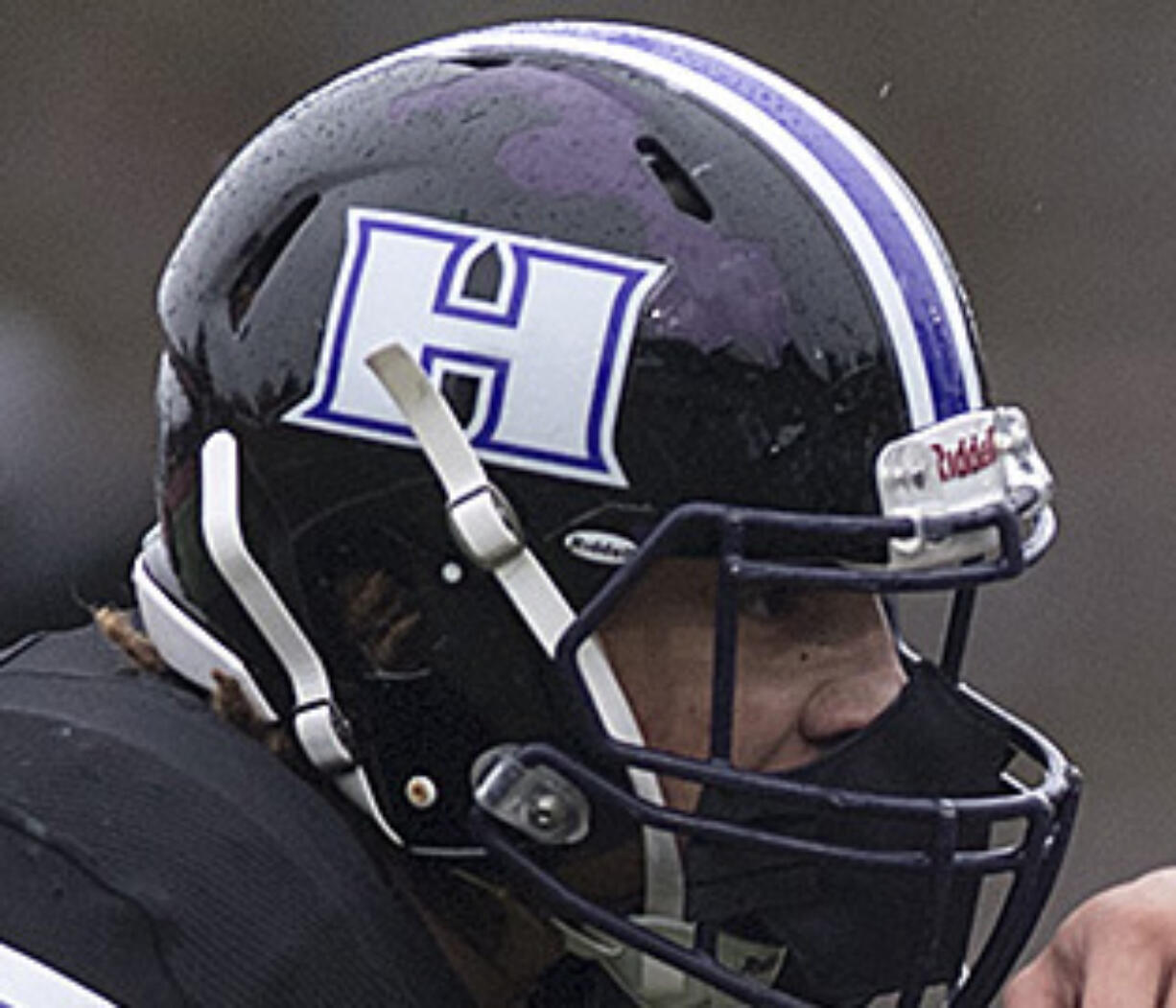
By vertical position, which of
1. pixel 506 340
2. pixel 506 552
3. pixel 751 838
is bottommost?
pixel 751 838

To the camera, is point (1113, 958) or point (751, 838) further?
point (1113, 958)

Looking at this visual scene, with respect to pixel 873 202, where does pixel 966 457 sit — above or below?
below

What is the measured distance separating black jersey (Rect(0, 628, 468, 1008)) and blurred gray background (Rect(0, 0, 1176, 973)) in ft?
6.98

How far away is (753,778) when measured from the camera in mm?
1553

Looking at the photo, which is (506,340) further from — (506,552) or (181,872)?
(181,872)

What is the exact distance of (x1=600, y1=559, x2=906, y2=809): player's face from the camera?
5.25 ft

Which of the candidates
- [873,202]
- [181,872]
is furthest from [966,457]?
[181,872]

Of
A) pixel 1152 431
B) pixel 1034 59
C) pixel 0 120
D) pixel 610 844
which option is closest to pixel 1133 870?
pixel 1152 431

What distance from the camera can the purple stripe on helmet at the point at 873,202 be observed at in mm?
1622

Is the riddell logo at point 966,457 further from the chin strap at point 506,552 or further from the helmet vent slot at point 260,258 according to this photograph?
the helmet vent slot at point 260,258

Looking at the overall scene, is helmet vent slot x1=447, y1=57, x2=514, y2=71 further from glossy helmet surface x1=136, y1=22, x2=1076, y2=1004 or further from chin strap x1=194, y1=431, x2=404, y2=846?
chin strap x1=194, y1=431, x2=404, y2=846

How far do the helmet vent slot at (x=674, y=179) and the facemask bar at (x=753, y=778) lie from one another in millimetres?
182

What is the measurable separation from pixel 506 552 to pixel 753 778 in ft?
0.63

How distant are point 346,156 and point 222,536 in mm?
240
